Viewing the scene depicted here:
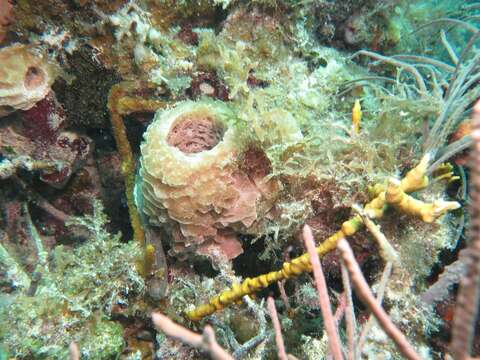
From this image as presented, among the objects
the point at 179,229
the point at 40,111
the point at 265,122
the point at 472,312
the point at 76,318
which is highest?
the point at 40,111

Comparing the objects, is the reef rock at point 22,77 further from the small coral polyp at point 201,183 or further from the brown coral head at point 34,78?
the small coral polyp at point 201,183

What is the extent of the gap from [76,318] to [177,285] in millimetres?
738

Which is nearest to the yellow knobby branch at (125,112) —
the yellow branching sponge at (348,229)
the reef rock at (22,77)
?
the reef rock at (22,77)

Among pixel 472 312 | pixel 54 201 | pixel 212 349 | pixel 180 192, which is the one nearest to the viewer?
pixel 472 312

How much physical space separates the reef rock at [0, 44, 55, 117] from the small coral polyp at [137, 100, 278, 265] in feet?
3.65

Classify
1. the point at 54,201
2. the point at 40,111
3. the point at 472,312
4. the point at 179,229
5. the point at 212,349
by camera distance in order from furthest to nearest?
the point at 54,201 → the point at 40,111 → the point at 179,229 → the point at 212,349 → the point at 472,312

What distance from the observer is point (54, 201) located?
3520mm

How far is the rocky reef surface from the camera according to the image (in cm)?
198

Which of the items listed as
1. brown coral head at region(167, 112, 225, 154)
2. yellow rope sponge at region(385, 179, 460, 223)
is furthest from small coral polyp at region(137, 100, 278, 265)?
yellow rope sponge at region(385, 179, 460, 223)

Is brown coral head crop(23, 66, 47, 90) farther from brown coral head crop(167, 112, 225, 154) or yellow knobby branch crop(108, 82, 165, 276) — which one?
brown coral head crop(167, 112, 225, 154)

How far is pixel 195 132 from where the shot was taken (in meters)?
2.59

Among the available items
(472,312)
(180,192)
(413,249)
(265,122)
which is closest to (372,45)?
(265,122)

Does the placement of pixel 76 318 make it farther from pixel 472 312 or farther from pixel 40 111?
pixel 472 312

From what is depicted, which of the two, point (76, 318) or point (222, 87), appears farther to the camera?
point (222, 87)
